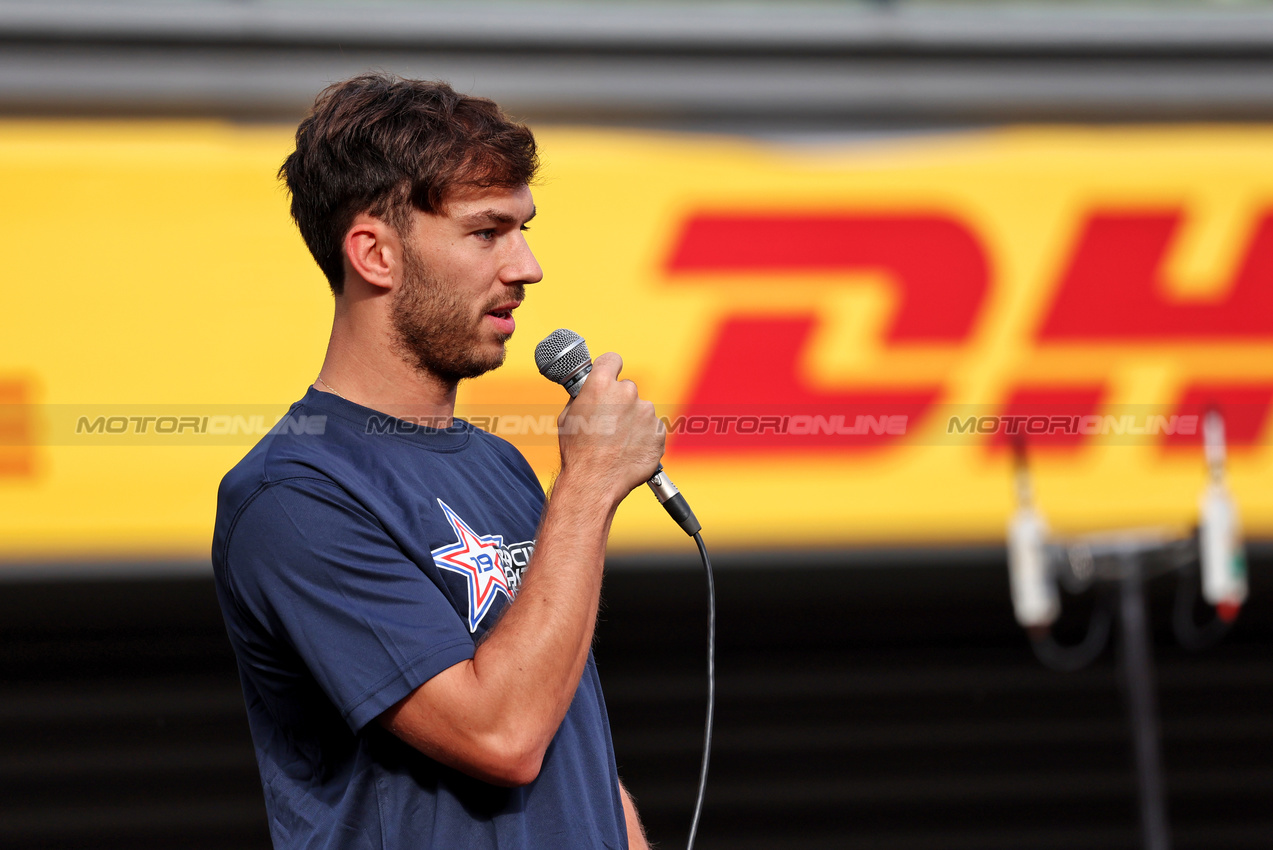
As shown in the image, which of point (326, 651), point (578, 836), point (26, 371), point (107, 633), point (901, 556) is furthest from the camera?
point (107, 633)

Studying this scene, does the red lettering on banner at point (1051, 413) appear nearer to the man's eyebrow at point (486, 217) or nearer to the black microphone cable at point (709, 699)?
the black microphone cable at point (709, 699)

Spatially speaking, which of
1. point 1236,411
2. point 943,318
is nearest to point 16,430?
point 943,318

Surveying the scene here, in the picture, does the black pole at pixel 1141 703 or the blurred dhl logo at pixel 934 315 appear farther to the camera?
the blurred dhl logo at pixel 934 315

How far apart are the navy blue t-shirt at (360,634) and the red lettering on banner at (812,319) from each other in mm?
2366

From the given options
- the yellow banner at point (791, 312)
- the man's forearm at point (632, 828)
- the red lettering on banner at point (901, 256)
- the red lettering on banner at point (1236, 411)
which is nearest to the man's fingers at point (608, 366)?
the man's forearm at point (632, 828)

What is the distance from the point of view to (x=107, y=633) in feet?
13.8

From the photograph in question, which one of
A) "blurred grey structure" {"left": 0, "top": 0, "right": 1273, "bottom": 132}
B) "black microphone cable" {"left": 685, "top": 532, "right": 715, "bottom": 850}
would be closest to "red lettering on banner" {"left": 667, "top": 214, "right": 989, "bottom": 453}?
"blurred grey structure" {"left": 0, "top": 0, "right": 1273, "bottom": 132}

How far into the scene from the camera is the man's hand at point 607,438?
143 centimetres

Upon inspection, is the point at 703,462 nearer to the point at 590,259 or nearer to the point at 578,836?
the point at 590,259

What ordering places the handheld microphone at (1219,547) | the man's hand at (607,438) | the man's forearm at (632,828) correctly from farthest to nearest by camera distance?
the handheld microphone at (1219,547)
the man's forearm at (632,828)
the man's hand at (607,438)

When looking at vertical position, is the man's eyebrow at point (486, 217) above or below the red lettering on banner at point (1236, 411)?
below

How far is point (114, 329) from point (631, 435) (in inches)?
110

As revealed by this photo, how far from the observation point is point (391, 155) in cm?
155

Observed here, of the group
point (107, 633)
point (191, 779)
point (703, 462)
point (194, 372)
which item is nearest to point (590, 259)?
point (703, 462)
